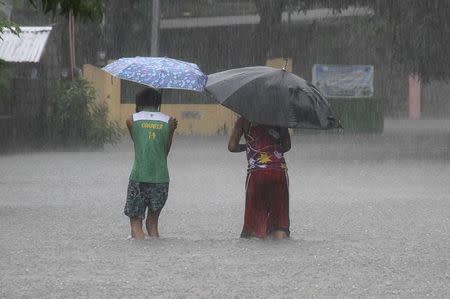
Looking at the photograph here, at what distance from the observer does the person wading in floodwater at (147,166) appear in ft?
40.2

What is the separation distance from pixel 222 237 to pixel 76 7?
505cm

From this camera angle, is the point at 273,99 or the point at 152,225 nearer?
the point at 273,99

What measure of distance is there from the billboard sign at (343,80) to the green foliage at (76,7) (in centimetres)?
3059

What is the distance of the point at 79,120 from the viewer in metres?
30.3

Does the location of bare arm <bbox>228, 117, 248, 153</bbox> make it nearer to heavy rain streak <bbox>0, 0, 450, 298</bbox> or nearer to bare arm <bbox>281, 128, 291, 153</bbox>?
heavy rain streak <bbox>0, 0, 450, 298</bbox>

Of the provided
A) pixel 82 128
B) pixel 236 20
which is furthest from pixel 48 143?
pixel 236 20

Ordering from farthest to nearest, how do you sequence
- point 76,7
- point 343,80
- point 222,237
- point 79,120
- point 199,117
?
point 343,80 → point 199,117 → point 79,120 → point 222,237 → point 76,7

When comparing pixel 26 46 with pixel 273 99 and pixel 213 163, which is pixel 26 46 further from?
pixel 273 99

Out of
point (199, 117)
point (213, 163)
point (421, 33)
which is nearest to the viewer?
point (213, 163)

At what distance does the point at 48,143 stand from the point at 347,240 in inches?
735

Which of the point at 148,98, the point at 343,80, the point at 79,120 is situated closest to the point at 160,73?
the point at 148,98

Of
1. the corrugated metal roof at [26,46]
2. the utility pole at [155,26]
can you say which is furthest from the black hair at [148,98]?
the utility pole at [155,26]

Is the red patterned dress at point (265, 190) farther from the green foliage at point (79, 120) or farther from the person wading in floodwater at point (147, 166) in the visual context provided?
the green foliage at point (79, 120)

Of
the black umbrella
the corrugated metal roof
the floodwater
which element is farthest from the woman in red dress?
the corrugated metal roof
